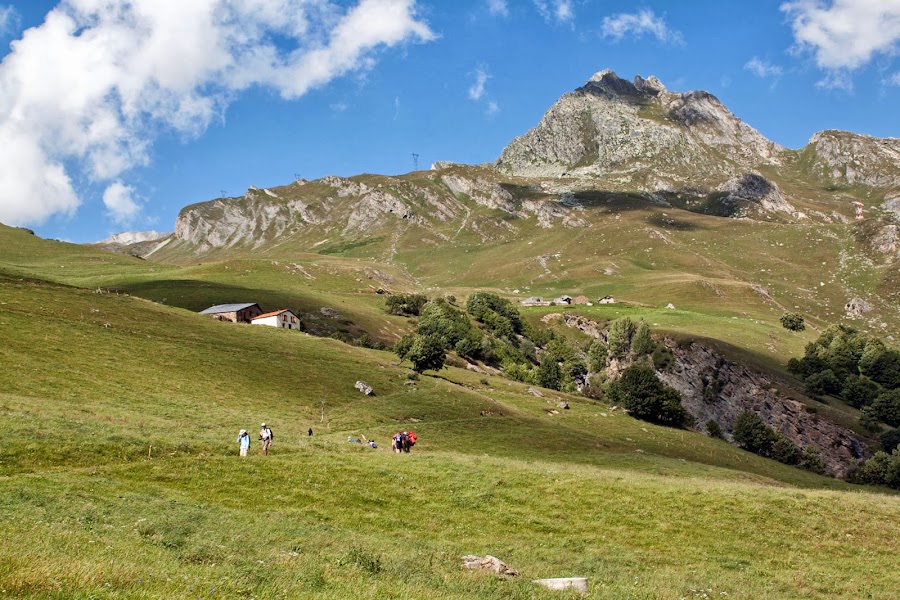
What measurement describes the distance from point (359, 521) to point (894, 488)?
97675 mm

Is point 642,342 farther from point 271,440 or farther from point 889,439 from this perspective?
point 271,440

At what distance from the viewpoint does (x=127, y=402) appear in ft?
170

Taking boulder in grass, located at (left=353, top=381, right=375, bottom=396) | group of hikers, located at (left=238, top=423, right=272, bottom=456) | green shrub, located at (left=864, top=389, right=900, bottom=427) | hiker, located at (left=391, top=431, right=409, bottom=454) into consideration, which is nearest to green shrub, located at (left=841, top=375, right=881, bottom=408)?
green shrub, located at (left=864, top=389, right=900, bottom=427)

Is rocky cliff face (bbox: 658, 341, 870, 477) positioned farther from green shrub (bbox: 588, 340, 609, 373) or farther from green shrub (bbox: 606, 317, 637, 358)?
green shrub (bbox: 588, 340, 609, 373)

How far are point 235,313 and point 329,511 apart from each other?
10183cm

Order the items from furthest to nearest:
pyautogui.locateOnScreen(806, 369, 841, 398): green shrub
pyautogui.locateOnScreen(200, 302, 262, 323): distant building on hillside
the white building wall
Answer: pyautogui.locateOnScreen(806, 369, 841, 398): green shrub
pyautogui.locateOnScreen(200, 302, 262, 323): distant building on hillside
the white building wall

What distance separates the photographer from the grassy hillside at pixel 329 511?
15.3 m

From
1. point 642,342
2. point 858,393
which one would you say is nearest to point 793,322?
point 858,393

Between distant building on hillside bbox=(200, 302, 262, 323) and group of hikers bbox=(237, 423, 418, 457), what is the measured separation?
77.4 meters

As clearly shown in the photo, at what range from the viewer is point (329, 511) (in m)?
27.8

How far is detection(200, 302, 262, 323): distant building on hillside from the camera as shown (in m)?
122

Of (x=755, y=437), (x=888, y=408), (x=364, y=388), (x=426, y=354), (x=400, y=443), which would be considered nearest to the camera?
(x=400, y=443)

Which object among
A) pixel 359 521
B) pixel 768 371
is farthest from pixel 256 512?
pixel 768 371

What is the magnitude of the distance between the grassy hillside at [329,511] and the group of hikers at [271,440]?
120 centimetres
